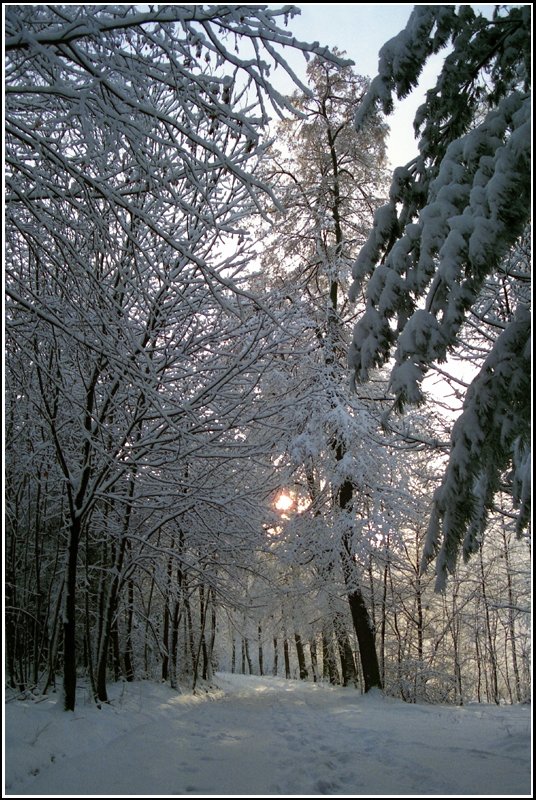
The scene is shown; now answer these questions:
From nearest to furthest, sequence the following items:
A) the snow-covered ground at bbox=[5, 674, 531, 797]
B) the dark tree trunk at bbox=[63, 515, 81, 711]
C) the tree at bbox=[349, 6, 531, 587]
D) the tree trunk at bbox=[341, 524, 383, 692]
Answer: the tree at bbox=[349, 6, 531, 587] < the snow-covered ground at bbox=[5, 674, 531, 797] < the dark tree trunk at bbox=[63, 515, 81, 711] < the tree trunk at bbox=[341, 524, 383, 692]

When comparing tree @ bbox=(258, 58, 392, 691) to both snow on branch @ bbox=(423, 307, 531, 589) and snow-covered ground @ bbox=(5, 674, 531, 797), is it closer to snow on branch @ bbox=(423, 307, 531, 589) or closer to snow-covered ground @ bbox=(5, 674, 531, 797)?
snow-covered ground @ bbox=(5, 674, 531, 797)

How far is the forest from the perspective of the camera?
118 inches

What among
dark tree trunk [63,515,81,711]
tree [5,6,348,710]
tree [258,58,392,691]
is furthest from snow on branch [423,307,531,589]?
tree [258,58,392,691]

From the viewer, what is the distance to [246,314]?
506 cm

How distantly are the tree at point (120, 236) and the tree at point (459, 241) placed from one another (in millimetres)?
1067

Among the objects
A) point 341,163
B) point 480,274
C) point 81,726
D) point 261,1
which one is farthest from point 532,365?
point 341,163

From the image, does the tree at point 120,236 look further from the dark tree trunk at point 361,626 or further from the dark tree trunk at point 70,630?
the dark tree trunk at point 361,626

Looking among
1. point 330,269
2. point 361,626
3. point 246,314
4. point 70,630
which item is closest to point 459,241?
point 246,314

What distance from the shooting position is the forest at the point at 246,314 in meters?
2.99

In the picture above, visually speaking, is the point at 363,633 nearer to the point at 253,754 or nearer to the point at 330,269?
the point at 253,754

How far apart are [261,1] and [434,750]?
616 cm

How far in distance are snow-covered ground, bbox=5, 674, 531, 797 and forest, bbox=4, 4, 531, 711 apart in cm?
71

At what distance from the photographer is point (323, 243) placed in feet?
35.5

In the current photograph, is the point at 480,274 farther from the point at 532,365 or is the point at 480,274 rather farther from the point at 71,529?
the point at 71,529
